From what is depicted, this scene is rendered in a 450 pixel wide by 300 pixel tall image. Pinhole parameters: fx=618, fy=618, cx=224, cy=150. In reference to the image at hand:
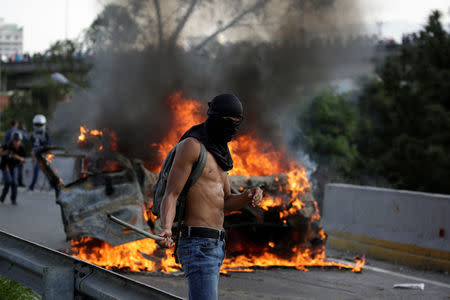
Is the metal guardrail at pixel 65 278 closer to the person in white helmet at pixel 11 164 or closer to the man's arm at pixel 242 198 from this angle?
the man's arm at pixel 242 198

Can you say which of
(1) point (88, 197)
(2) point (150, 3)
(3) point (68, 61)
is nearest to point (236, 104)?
(1) point (88, 197)

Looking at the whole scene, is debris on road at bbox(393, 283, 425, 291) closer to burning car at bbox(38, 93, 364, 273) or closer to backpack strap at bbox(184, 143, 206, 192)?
burning car at bbox(38, 93, 364, 273)

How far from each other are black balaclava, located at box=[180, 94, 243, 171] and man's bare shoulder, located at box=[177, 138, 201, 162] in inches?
2.2

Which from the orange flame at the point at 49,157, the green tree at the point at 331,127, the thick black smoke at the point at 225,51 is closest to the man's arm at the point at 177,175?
the orange flame at the point at 49,157

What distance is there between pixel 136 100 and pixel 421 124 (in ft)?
55.6

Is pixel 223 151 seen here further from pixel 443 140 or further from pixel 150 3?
pixel 443 140

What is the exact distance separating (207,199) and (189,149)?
0.96ft

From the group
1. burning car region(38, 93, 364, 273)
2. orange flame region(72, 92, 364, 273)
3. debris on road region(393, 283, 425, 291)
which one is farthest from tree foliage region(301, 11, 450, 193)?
debris on road region(393, 283, 425, 291)

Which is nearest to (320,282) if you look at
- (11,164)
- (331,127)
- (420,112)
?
(11,164)

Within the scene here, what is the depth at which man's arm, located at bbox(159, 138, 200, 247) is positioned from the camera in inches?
127

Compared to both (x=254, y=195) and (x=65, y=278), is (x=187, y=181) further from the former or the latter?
(x=65, y=278)

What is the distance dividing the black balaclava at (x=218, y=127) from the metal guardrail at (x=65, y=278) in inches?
34.4

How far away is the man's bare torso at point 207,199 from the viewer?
131 inches

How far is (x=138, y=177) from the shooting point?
7.48 meters
